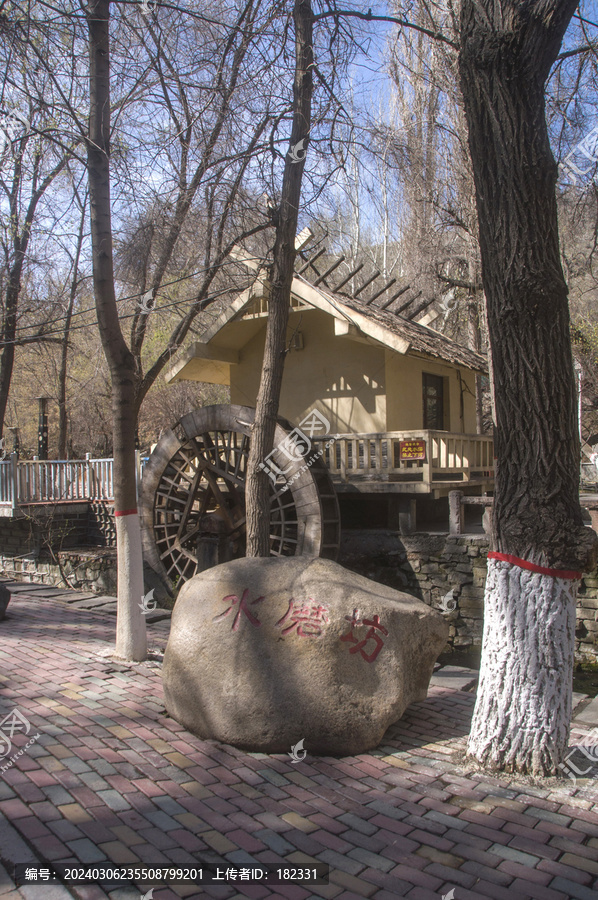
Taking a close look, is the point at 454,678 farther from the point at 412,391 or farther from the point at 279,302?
the point at 412,391

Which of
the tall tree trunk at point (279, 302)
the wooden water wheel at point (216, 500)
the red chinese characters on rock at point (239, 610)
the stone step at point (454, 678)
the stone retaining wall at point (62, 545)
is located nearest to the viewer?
Answer: the red chinese characters on rock at point (239, 610)

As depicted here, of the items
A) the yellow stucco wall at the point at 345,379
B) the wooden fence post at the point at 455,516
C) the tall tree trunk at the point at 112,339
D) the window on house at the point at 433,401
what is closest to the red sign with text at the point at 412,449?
the wooden fence post at the point at 455,516

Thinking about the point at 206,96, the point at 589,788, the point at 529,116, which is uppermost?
the point at 206,96

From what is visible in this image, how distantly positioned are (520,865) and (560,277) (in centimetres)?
349

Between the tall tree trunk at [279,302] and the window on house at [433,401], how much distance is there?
7.81 metres

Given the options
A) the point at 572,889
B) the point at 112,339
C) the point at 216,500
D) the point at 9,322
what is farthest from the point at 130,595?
the point at 9,322

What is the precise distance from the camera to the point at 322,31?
798 cm

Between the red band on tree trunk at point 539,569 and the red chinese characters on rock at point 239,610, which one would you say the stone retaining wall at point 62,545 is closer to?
the red chinese characters on rock at point 239,610

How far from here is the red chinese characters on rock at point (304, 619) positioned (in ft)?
15.5

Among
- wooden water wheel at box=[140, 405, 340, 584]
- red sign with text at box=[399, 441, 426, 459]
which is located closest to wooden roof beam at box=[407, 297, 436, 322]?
red sign with text at box=[399, 441, 426, 459]

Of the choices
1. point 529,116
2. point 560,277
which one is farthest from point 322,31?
point 560,277

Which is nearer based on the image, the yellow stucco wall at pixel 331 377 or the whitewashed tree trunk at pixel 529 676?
the whitewashed tree trunk at pixel 529 676

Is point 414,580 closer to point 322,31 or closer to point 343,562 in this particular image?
point 343,562

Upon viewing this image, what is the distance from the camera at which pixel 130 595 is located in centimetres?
690
